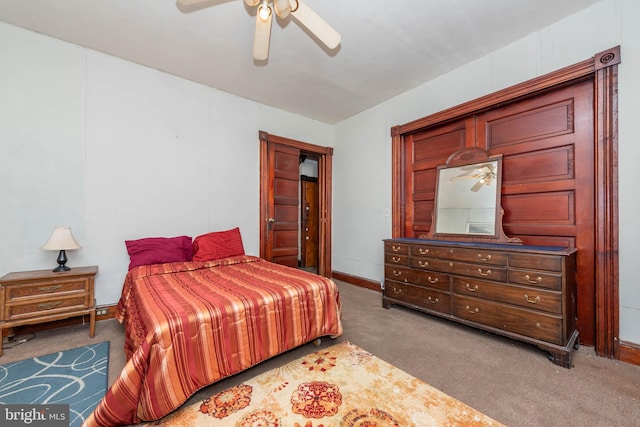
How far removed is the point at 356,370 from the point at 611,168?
2.49 metres

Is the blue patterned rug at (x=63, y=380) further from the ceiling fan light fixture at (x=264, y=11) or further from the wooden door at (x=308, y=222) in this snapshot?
the wooden door at (x=308, y=222)

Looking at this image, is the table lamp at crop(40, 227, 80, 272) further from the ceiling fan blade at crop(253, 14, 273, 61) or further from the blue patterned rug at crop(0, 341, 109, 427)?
the ceiling fan blade at crop(253, 14, 273, 61)

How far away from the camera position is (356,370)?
6.21 ft

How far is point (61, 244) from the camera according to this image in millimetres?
2350

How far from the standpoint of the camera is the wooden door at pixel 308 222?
5.87m

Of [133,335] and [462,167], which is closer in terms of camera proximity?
[133,335]

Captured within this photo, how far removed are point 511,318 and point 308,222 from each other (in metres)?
4.26

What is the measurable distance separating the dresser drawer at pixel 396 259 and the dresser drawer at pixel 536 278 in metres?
1.00

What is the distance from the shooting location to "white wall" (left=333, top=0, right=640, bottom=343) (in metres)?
2.01

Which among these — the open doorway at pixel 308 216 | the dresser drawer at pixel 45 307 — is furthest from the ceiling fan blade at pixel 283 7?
the open doorway at pixel 308 216

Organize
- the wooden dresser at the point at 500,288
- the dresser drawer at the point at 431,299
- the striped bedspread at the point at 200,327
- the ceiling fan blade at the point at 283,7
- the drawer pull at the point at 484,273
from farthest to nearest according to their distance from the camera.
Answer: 1. the dresser drawer at the point at 431,299
2. the drawer pull at the point at 484,273
3. the wooden dresser at the point at 500,288
4. the ceiling fan blade at the point at 283,7
5. the striped bedspread at the point at 200,327

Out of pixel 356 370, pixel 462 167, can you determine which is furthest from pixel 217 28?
pixel 356 370

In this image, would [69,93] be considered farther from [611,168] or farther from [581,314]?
[581,314]

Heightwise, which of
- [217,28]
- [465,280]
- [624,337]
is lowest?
[624,337]
